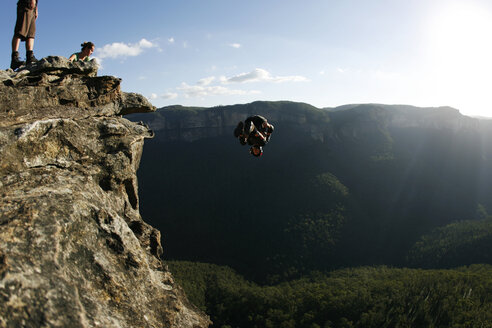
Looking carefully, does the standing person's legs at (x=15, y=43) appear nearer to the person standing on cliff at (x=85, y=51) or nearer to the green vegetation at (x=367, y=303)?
the person standing on cliff at (x=85, y=51)

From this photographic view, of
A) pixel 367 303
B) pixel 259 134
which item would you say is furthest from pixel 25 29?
pixel 367 303

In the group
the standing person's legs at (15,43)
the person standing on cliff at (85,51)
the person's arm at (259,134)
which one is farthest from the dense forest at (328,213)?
the standing person's legs at (15,43)

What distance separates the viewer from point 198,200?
108438 millimetres

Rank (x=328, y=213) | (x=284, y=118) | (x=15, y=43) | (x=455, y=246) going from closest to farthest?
(x=15, y=43) → (x=455, y=246) → (x=328, y=213) → (x=284, y=118)

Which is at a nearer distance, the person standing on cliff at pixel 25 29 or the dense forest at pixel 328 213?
the person standing on cliff at pixel 25 29

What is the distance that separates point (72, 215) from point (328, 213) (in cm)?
9124

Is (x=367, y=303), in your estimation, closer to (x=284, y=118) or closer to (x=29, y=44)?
(x=29, y=44)

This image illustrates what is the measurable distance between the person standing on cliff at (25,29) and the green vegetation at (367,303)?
148 ft

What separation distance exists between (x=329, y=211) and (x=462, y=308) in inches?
1980

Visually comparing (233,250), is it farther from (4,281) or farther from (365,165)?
(4,281)

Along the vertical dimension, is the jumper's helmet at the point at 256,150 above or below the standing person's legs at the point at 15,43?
below

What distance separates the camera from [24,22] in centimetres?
1145

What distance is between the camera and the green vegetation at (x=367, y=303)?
4325cm

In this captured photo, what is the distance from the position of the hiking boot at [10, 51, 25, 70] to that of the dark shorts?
680 mm
